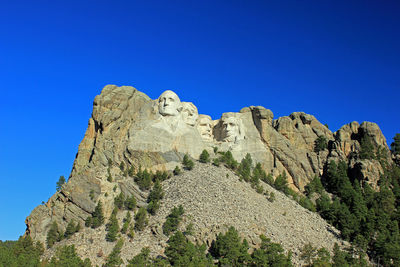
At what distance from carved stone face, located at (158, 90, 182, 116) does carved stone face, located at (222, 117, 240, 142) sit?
31.7 feet

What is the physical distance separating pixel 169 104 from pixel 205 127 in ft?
34.5

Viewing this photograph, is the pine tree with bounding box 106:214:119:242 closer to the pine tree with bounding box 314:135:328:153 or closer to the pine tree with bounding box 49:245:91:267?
the pine tree with bounding box 49:245:91:267

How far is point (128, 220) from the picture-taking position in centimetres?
6575

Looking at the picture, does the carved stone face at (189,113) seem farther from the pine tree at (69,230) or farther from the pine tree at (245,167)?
the pine tree at (69,230)

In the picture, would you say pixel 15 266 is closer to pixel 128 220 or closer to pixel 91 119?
pixel 128 220

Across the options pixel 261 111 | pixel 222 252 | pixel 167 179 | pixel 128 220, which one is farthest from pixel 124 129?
pixel 222 252

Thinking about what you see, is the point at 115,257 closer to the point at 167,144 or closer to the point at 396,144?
the point at 167,144

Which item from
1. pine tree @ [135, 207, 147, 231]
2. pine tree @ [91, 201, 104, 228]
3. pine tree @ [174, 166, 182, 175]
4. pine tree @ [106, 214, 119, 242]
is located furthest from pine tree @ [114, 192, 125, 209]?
pine tree @ [174, 166, 182, 175]

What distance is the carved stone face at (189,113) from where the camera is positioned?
A: 280 ft

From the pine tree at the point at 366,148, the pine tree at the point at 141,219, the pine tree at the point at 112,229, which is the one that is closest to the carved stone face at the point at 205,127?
the pine tree at the point at 141,219

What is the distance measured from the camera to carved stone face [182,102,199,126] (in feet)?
280

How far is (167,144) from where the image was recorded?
79125 millimetres

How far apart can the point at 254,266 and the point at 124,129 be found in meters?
33.1

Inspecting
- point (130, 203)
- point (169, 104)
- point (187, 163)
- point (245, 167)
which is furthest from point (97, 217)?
point (245, 167)
